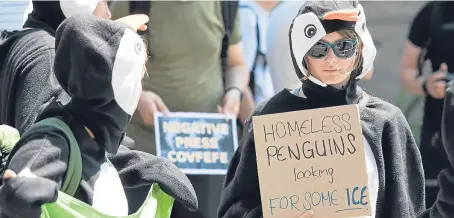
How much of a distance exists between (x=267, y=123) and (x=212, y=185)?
194 cm

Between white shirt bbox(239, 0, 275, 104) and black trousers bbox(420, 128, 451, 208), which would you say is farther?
white shirt bbox(239, 0, 275, 104)

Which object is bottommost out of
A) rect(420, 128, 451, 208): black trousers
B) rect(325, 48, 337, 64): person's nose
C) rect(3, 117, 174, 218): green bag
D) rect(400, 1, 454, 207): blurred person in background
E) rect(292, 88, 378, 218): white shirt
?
rect(420, 128, 451, 208): black trousers

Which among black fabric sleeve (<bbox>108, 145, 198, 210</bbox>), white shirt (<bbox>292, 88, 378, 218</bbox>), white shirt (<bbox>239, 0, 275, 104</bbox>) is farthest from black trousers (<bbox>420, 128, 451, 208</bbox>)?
black fabric sleeve (<bbox>108, 145, 198, 210</bbox>)

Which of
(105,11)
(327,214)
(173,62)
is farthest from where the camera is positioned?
(173,62)

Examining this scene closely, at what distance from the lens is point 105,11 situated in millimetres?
4332

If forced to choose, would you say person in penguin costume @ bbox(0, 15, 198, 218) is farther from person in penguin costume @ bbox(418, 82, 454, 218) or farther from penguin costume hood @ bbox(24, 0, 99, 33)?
person in penguin costume @ bbox(418, 82, 454, 218)

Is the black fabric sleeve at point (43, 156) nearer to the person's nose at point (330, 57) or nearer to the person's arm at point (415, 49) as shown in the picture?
the person's nose at point (330, 57)

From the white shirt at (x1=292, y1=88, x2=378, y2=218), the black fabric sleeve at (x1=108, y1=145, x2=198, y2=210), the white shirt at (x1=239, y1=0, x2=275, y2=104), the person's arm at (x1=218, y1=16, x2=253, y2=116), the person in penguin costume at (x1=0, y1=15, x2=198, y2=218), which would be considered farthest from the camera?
the white shirt at (x1=239, y1=0, x2=275, y2=104)

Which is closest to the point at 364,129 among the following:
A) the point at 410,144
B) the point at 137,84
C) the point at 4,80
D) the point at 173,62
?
the point at 410,144

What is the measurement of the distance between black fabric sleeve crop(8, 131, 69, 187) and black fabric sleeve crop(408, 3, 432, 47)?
115 inches

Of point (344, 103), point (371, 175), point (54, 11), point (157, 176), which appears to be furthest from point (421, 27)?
point (157, 176)

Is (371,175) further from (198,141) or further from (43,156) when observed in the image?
(198,141)

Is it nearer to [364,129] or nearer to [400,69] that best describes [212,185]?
[400,69]

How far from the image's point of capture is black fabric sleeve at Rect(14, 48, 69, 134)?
388 cm
